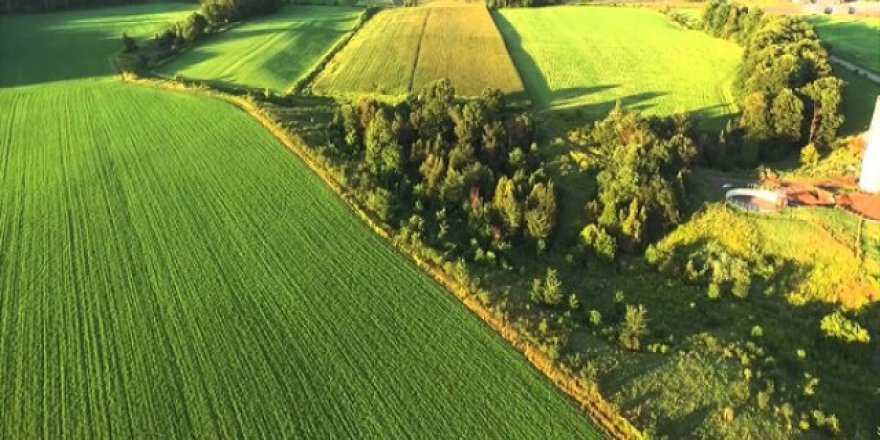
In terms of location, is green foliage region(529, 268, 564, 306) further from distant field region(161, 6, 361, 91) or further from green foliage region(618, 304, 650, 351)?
distant field region(161, 6, 361, 91)

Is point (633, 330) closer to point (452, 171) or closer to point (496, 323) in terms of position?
point (496, 323)

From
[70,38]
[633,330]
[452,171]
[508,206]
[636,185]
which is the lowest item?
[633,330]

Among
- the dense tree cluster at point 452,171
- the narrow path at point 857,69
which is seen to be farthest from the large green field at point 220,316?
the narrow path at point 857,69

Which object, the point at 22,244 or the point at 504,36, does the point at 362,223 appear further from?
the point at 504,36

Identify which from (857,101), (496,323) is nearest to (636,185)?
(496,323)

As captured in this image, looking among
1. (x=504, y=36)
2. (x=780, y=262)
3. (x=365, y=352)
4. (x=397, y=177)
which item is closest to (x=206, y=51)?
(x=504, y=36)

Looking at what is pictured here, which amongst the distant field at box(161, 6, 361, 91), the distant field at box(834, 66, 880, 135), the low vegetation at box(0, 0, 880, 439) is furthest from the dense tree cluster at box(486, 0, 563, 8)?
the distant field at box(834, 66, 880, 135)

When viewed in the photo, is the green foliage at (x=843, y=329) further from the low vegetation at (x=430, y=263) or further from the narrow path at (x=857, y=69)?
the narrow path at (x=857, y=69)
